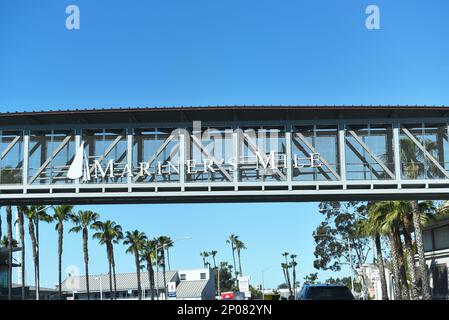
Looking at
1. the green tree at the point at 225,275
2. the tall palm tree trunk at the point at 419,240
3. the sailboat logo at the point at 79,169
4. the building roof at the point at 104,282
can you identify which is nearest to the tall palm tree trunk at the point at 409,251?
the tall palm tree trunk at the point at 419,240

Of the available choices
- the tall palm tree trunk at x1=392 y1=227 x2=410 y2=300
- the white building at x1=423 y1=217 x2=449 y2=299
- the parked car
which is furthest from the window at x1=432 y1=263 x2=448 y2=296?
the parked car

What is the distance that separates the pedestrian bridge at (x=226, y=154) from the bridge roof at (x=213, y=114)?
2.2 inches

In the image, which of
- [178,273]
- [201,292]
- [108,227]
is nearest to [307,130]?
[108,227]

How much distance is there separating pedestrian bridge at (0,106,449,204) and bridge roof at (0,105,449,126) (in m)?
0.06

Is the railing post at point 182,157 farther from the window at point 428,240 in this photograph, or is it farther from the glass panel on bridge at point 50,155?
the window at point 428,240

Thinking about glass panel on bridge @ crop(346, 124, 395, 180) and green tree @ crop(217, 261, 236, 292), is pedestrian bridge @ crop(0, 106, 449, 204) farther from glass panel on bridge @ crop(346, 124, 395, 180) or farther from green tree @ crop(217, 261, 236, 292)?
green tree @ crop(217, 261, 236, 292)

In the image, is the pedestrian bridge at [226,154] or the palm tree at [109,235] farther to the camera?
the palm tree at [109,235]

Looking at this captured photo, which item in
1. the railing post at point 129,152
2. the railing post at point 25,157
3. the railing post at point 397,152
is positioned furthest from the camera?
the railing post at point 25,157

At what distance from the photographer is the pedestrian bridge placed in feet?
118

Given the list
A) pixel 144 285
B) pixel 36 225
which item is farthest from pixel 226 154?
pixel 144 285

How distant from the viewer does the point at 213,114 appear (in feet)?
124

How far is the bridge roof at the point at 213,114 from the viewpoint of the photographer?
36250 millimetres

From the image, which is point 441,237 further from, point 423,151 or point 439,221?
point 423,151
